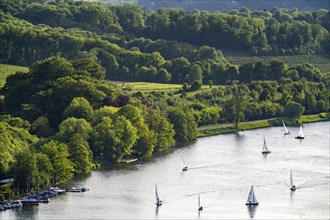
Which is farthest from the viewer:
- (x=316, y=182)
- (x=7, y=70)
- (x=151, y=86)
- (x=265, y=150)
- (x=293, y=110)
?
(x=7, y=70)

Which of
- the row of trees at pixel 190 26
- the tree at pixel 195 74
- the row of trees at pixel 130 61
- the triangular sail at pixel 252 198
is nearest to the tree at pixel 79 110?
the triangular sail at pixel 252 198

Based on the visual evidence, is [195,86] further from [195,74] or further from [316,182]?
[316,182]

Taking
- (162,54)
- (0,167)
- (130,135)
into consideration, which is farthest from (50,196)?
(162,54)

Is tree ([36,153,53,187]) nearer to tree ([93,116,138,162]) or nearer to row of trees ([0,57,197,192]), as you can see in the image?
row of trees ([0,57,197,192])

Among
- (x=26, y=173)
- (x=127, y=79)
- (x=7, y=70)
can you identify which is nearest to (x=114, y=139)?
(x=26, y=173)

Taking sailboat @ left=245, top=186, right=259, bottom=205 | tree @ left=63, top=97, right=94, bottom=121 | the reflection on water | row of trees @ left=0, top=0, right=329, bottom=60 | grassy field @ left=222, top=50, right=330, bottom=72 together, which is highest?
row of trees @ left=0, top=0, right=329, bottom=60

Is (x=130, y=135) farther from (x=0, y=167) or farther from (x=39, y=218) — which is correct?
(x=39, y=218)

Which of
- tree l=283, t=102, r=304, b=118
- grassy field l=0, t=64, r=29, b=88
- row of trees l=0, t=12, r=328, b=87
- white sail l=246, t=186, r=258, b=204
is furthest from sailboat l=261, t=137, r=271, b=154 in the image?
grassy field l=0, t=64, r=29, b=88

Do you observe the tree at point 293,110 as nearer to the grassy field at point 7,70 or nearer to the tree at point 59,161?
the grassy field at point 7,70
